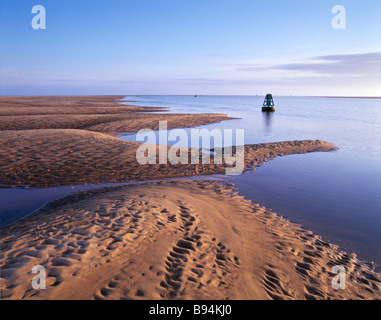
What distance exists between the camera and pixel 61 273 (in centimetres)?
415

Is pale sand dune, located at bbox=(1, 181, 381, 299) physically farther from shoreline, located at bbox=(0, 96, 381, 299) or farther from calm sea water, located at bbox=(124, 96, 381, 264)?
calm sea water, located at bbox=(124, 96, 381, 264)

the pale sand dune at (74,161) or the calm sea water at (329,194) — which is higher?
the pale sand dune at (74,161)

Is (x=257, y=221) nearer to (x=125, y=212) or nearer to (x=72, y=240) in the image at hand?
(x=125, y=212)

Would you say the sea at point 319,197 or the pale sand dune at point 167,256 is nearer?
the pale sand dune at point 167,256

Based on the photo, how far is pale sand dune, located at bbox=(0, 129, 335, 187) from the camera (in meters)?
11.0

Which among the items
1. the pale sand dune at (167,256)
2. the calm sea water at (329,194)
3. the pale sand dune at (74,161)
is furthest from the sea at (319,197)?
the pale sand dune at (74,161)

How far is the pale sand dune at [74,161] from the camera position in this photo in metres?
11.0

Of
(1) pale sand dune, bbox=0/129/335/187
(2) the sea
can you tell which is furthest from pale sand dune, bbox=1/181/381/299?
(1) pale sand dune, bbox=0/129/335/187

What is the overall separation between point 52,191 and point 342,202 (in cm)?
1166

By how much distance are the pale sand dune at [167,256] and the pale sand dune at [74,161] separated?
12.7ft

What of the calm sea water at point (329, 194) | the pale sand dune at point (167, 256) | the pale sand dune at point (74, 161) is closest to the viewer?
the pale sand dune at point (167, 256)

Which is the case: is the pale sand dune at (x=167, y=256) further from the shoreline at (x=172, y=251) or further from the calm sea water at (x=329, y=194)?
the calm sea water at (x=329, y=194)

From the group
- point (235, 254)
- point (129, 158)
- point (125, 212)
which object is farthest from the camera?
point (129, 158)
